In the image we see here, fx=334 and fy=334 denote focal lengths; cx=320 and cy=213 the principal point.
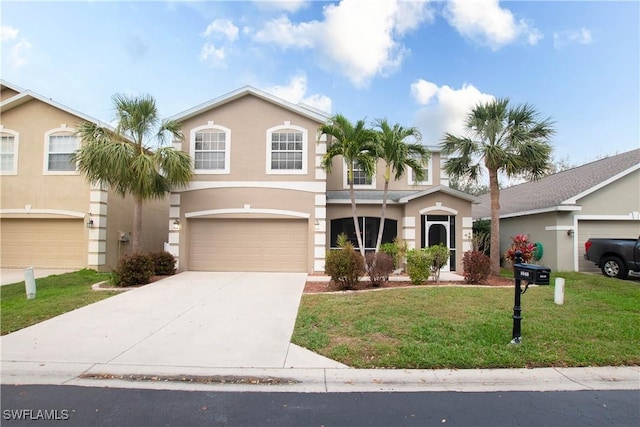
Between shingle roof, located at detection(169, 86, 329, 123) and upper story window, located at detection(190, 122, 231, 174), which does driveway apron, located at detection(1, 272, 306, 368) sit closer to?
upper story window, located at detection(190, 122, 231, 174)

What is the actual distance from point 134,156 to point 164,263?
3.86 metres

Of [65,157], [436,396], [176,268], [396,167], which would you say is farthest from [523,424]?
[65,157]

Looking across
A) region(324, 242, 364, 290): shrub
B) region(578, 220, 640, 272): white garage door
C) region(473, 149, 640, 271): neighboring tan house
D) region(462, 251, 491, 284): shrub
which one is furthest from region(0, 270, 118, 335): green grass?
region(578, 220, 640, 272): white garage door

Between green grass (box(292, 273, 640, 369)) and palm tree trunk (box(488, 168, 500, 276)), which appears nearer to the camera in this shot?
green grass (box(292, 273, 640, 369))

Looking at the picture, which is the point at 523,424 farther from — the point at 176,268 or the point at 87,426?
the point at 176,268

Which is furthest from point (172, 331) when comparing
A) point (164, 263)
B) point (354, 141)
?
point (354, 141)

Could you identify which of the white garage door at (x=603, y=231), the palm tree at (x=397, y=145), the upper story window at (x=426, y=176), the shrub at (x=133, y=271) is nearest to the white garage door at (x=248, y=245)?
the shrub at (x=133, y=271)

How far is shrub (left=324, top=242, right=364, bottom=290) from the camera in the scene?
31.6ft

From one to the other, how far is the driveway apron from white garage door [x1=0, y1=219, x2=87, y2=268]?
20.9 feet

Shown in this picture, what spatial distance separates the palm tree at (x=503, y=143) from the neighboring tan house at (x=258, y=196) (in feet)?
4.84

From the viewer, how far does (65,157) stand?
45.2ft

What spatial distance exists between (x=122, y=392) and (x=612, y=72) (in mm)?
16843

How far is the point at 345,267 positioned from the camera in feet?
31.5

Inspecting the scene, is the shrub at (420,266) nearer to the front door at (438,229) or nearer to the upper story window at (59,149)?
the front door at (438,229)
